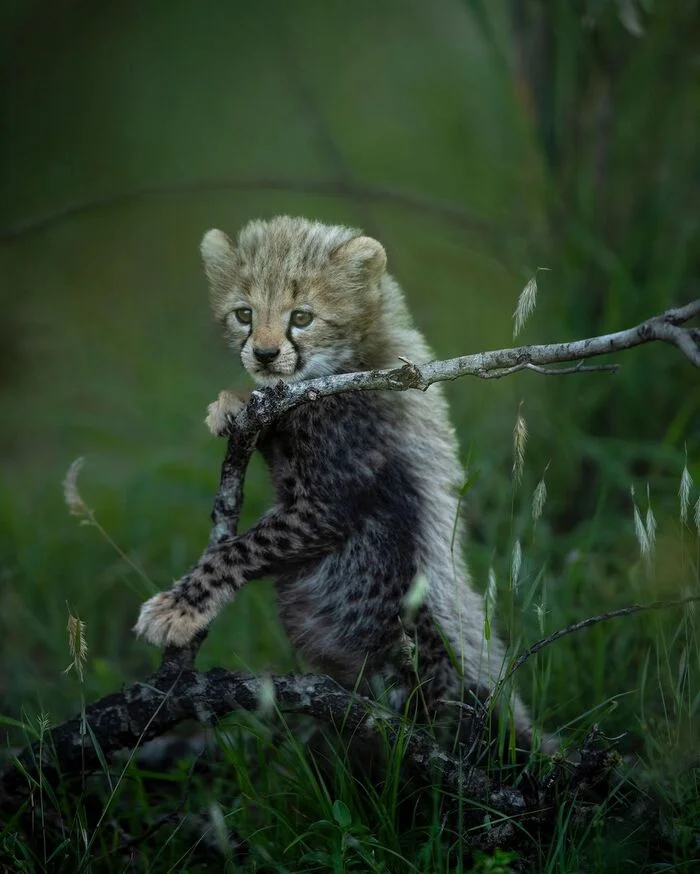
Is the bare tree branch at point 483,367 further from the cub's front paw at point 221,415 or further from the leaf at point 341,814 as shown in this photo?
the leaf at point 341,814

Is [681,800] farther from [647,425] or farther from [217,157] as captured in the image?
[217,157]

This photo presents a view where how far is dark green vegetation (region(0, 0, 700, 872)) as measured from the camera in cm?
222

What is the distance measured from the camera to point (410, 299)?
5.16 metres

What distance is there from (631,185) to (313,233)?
177cm

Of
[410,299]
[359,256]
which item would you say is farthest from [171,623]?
[410,299]

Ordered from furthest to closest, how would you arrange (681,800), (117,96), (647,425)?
1. (117,96)
2. (647,425)
3. (681,800)

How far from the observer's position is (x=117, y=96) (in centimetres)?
647

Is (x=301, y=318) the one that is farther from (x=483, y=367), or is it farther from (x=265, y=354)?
(x=483, y=367)

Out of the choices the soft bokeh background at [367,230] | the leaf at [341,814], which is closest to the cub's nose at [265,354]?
the soft bokeh background at [367,230]

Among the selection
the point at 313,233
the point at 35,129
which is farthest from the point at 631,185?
the point at 35,129

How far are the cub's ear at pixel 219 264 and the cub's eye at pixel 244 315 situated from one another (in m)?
0.07

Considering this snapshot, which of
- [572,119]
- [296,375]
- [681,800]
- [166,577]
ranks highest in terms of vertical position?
[572,119]

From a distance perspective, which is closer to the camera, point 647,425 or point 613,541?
point 613,541

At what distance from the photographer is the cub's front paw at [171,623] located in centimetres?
223
